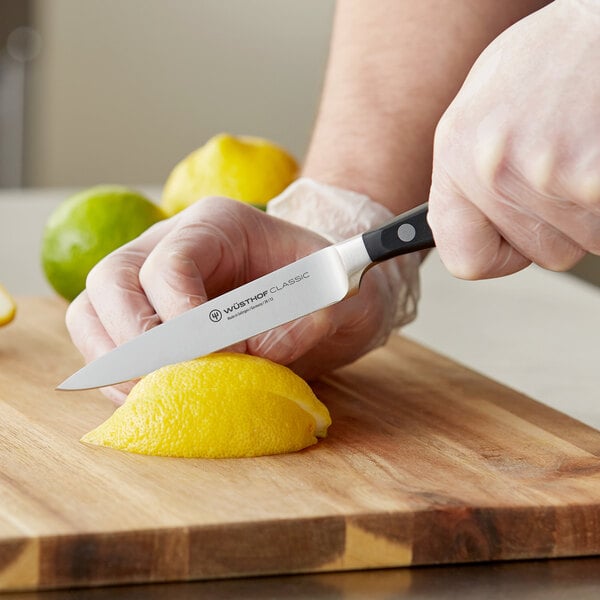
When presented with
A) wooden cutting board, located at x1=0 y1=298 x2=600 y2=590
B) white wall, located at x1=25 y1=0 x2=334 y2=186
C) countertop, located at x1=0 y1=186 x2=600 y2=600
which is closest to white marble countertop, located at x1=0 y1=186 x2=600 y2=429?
countertop, located at x1=0 y1=186 x2=600 y2=600

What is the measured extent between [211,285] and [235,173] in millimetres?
630

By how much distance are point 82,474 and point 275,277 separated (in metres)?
0.29

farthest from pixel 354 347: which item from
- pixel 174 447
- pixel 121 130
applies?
pixel 121 130

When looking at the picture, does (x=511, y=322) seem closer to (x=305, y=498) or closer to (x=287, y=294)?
(x=287, y=294)

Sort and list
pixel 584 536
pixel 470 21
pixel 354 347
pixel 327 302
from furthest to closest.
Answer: pixel 470 21 → pixel 354 347 → pixel 327 302 → pixel 584 536

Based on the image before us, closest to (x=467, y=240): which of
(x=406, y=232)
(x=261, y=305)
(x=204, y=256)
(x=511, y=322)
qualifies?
(x=406, y=232)

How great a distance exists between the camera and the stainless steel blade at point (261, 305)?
121cm

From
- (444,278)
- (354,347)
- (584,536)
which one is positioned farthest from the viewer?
(444,278)

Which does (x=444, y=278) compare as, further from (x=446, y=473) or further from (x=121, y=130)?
(x=121, y=130)

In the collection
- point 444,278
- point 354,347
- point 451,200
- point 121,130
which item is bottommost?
point 121,130

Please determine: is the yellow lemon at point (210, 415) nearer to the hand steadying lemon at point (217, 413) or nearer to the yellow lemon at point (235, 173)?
the hand steadying lemon at point (217, 413)

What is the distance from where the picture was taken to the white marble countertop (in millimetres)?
1658

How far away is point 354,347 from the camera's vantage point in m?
1.47

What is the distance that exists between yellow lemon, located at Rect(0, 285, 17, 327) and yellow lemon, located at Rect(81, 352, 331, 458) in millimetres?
429
